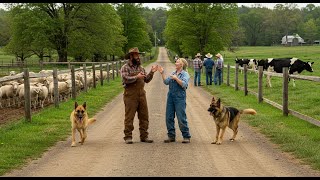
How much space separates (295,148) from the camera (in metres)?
8.59

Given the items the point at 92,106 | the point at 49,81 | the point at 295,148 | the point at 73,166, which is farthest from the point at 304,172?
the point at 49,81

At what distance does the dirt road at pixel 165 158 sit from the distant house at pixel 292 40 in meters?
137

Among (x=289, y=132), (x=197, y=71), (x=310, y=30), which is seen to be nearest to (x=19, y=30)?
(x=197, y=71)

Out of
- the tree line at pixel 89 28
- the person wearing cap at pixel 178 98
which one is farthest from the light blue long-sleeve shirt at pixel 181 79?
the tree line at pixel 89 28

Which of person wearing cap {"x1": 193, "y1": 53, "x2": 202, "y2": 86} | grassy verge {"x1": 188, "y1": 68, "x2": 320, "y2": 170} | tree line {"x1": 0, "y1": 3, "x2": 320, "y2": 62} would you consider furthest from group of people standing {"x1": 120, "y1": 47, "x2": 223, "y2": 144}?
tree line {"x1": 0, "y1": 3, "x2": 320, "y2": 62}

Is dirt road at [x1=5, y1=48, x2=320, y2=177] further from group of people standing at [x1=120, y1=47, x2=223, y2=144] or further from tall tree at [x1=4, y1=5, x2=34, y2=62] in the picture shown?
tall tree at [x1=4, y1=5, x2=34, y2=62]

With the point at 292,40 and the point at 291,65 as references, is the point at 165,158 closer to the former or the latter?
the point at 291,65

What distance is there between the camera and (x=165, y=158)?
793cm

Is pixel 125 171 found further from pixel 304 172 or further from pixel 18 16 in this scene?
pixel 18 16

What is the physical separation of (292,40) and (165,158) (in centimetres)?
14403

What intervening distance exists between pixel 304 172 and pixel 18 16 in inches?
1981

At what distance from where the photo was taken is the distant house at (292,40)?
142337 millimetres

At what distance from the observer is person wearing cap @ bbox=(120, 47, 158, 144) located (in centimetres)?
959

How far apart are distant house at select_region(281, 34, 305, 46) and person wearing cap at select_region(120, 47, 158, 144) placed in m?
137
